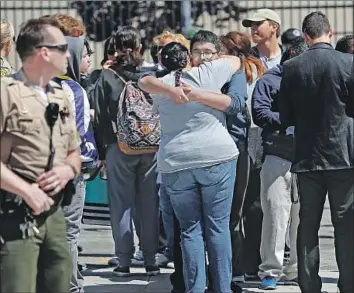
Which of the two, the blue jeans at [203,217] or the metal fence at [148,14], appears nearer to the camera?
the blue jeans at [203,217]

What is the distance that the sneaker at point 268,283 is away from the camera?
24.2 feet

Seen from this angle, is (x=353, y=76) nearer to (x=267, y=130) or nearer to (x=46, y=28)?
(x=267, y=130)

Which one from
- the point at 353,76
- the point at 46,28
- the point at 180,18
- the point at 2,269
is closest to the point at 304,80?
the point at 353,76

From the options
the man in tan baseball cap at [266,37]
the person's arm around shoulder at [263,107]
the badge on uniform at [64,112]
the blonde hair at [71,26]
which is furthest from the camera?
the man in tan baseball cap at [266,37]

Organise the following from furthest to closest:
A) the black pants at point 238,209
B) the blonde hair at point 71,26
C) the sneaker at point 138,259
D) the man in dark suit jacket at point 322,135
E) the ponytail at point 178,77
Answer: the sneaker at point 138,259, the black pants at point 238,209, the blonde hair at point 71,26, the ponytail at point 178,77, the man in dark suit jacket at point 322,135

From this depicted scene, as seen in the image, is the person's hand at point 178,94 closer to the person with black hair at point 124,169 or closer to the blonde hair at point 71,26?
the blonde hair at point 71,26

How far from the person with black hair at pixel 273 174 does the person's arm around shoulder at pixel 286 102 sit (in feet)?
1.60

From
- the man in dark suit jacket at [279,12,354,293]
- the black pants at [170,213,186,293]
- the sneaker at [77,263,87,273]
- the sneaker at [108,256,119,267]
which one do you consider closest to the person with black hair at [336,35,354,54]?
the man in dark suit jacket at [279,12,354,293]

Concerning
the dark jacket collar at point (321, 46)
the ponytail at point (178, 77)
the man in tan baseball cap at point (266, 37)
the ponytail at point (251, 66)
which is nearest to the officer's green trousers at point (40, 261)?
the ponytail at point (178, 77)

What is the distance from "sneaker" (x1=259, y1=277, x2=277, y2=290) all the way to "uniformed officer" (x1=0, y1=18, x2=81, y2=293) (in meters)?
2.59

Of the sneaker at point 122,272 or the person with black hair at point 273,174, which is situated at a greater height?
the person with black hair at point 273,174

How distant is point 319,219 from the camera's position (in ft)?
21.6

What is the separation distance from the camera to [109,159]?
784cm

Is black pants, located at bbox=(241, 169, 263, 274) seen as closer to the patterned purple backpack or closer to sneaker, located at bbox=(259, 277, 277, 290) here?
sneaker, located at bbox=(259, 277, 277, 290)
